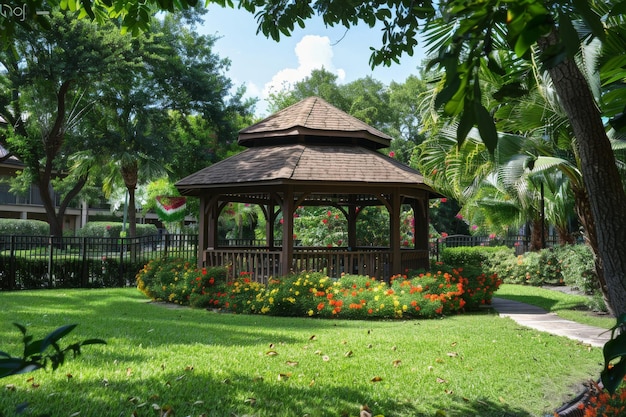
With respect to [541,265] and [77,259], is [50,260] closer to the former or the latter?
[77,259]

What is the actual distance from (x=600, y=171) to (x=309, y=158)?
34.7 ft

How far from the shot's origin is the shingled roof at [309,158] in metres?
12.5

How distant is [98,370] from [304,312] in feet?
20.3

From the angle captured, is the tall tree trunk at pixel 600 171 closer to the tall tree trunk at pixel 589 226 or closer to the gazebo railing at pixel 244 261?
the tall tree trunk at pixel 589 226

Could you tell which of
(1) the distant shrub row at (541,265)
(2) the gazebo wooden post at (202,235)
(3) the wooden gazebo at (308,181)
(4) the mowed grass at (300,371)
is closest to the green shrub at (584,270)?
(1) the distant shrub row at (541,265)

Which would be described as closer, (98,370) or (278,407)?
(278,407)

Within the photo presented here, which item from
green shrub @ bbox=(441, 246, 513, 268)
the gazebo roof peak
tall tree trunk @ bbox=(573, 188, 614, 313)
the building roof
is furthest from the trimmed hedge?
tall tree trunk @ bbox=(573, 188, 614, 313)

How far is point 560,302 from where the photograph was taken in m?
13.4

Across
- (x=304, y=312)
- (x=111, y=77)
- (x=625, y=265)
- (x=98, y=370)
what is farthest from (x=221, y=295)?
(x=111, y=77)

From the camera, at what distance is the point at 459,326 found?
9.42m

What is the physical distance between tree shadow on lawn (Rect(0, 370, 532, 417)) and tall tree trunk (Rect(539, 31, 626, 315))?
215 centimetres

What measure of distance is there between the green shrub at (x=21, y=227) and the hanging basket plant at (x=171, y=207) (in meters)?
12.5

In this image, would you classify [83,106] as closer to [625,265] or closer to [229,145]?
[229,145]

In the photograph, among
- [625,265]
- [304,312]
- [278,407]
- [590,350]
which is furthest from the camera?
[304,312]
